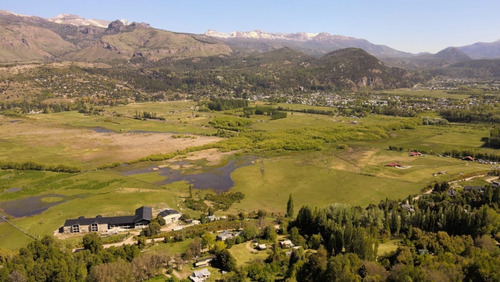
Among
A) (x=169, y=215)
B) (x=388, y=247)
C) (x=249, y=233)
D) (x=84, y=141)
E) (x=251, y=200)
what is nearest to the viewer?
(x=388, y=247)

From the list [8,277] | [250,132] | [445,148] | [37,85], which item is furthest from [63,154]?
[37,85]

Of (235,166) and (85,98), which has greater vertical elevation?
(85,98)

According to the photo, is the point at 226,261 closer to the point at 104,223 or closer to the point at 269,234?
the point at 269,234

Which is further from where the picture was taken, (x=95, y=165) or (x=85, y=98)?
(x=85, y=98)

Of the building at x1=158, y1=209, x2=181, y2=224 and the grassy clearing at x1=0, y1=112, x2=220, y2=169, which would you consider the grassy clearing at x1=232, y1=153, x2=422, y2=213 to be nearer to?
the building at x1=158, y1=209, x2=181, y2=224

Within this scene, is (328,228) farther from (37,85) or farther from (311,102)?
(37,85)

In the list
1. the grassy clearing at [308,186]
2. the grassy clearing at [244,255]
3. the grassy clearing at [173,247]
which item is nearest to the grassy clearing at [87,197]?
the grassy clearing at [173,247]

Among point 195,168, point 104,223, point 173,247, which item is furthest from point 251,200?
point 104,223
